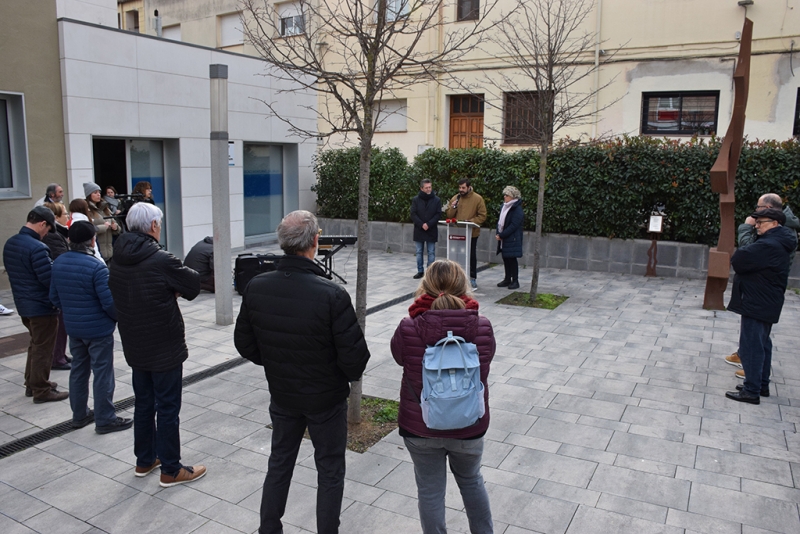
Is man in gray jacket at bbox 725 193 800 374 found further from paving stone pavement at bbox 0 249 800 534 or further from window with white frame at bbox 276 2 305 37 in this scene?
window with white frame at bbox 276 2 305 37

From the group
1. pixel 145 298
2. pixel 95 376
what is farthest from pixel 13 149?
pixel 145 298

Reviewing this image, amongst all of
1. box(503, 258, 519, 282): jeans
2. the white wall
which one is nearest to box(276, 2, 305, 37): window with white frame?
the white wall

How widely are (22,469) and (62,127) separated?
25.7ft

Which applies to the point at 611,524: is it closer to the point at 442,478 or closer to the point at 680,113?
the point at 442,478

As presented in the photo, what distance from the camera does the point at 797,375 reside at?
6.82 metres

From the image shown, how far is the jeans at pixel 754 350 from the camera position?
19.6 ft

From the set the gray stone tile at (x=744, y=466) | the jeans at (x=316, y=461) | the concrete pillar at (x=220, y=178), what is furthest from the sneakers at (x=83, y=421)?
the gray stone tile at (x=744, y=466)

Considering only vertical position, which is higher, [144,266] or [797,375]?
[144,266]

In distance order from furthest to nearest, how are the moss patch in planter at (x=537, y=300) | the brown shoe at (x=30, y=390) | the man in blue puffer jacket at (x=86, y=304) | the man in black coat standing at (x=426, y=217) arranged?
1. the man in black coat standing at (x=426, y=217)
2. the moss patch in planter at (x=537, y=300)
3. the brown shoe at (x=30, y=390)
4. the man in blue puffer jacket at (x=86, y=304)

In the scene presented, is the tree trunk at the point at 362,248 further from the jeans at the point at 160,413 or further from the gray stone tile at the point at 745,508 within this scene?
the gray stone tile at the point at 745,508

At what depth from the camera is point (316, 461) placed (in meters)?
3.60

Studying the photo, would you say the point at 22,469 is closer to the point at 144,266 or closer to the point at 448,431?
the point at 144,266

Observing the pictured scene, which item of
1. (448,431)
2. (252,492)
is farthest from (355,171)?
(448,431)

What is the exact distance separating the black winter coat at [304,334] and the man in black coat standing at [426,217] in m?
8.10
